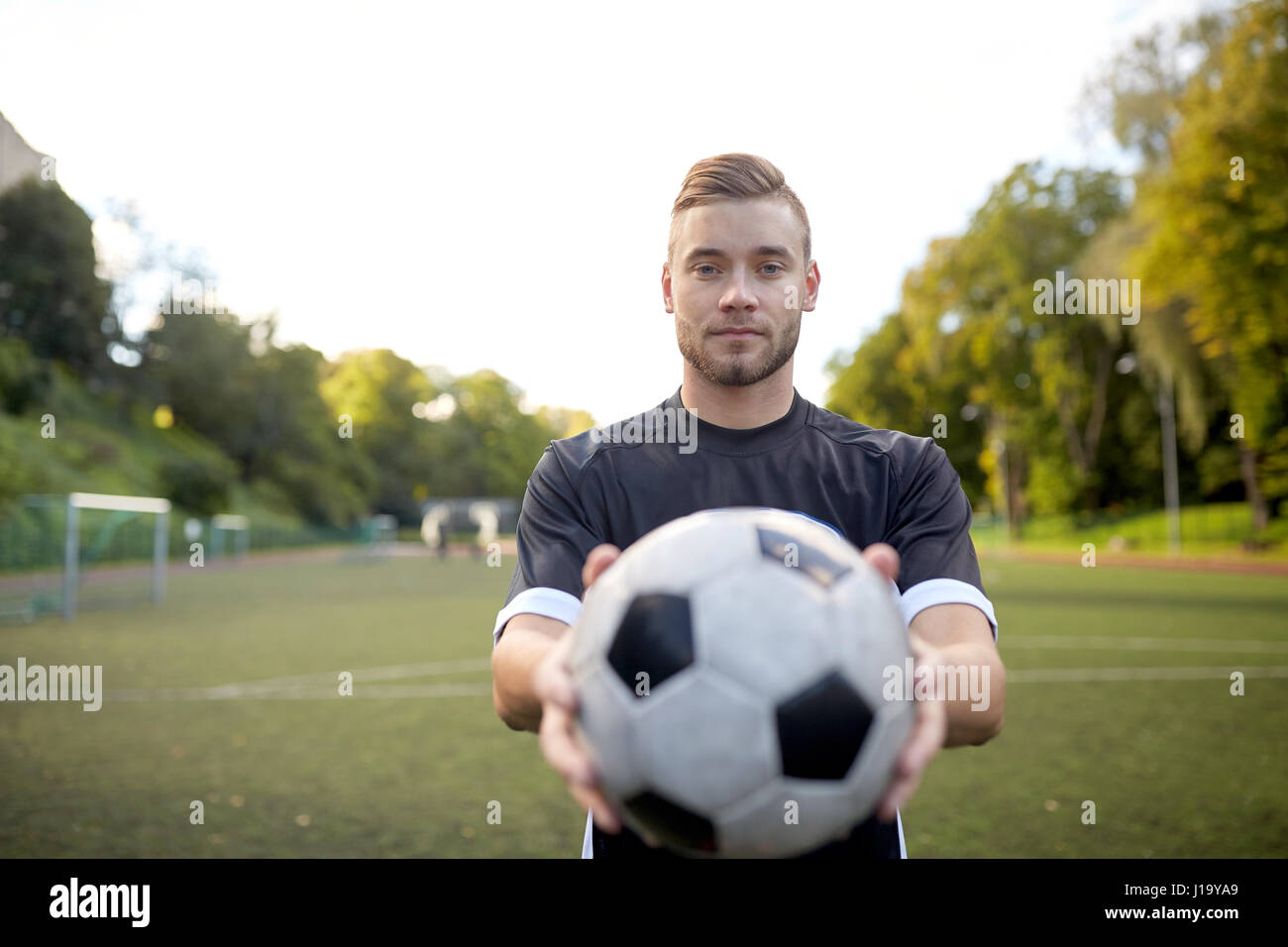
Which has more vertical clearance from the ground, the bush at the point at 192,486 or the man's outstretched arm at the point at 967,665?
the bush at the point at 192,486

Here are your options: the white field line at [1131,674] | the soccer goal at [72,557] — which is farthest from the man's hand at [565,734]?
the soccer goal at [72,557]

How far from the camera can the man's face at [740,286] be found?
6.82ft

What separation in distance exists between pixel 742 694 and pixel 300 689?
8656mm

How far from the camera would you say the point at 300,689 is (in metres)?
9.02

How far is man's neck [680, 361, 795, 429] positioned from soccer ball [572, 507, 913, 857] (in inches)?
32.6

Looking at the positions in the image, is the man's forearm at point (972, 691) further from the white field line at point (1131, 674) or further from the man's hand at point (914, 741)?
the white field line at point (1131, 674)

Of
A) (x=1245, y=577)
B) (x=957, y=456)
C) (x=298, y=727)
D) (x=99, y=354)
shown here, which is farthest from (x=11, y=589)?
(x=957, y=456)

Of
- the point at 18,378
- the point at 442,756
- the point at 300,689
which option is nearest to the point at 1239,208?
the point at 442,756

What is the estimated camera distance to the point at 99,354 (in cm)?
4734

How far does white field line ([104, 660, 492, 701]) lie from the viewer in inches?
341

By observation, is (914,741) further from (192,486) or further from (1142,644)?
(192,486)

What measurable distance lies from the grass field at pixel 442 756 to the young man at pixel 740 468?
2954mm

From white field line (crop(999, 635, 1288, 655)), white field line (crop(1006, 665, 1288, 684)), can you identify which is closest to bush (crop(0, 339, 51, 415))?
white field line (crop(999, 635, 1288, 655))
